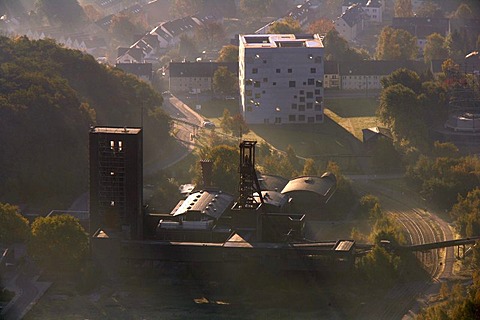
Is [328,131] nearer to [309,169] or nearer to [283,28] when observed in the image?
[309,169]

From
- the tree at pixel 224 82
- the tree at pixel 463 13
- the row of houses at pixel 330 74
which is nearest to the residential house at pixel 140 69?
the row of houses at pixel 330 74

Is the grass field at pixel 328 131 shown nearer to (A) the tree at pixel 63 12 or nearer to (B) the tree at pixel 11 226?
(B) the tree at pixel 11 226

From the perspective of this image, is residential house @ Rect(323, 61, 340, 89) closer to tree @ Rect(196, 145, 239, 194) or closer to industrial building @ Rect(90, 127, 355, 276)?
tree @ Rect(196, 145, 239, 194)

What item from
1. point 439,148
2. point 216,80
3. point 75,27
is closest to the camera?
point 439,148

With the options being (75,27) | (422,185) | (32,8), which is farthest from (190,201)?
(32,8)

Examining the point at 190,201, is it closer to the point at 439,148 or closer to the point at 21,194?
the point at 21,194

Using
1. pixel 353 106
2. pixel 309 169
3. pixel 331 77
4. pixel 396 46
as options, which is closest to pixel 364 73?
pixel 331 77
